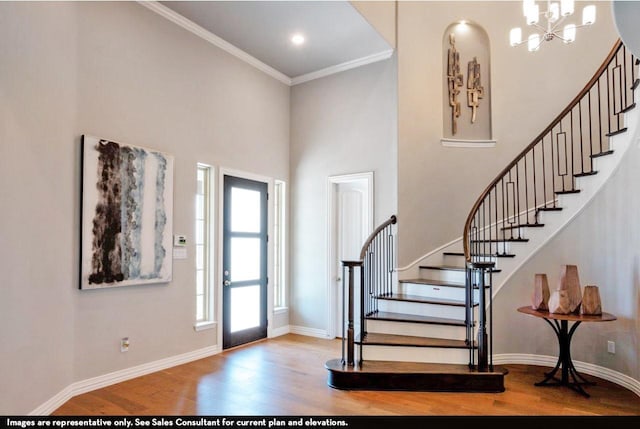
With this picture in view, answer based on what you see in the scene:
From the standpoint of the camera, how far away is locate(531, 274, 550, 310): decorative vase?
13.0ft

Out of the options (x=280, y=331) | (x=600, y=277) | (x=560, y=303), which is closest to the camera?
(x=560, y=303)

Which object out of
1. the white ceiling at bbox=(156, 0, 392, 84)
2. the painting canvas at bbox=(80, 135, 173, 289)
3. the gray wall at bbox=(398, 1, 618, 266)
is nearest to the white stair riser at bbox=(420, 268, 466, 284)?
the gray wall at bbox=(398, 1, 618, 266)

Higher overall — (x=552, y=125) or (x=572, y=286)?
(x=552, y=125)

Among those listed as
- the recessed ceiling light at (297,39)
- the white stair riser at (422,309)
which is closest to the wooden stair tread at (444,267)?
the white stair riser at (422,309)

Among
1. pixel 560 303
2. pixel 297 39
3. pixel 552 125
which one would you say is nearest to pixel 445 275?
pixel 560 303

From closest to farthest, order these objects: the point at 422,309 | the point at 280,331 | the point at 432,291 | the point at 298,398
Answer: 1. the point at 298,398
2. the point at 422,309
3. the point at 432,291
4. the point at 280,331

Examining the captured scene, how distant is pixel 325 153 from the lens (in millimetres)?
6012

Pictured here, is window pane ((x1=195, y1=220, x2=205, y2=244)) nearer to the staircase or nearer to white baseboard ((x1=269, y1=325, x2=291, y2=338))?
white baseboard ((x1=269, y1=325, x2=291, y2=338))

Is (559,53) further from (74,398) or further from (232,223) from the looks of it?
(74,398)

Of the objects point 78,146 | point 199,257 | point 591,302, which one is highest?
point 78,146

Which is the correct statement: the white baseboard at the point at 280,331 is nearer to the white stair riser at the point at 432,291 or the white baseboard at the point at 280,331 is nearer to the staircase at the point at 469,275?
the staircase at the point at 469,275

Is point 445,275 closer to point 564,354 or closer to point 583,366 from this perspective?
point 564,354

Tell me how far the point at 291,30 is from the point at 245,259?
116 inches

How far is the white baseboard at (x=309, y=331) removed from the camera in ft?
19.2
